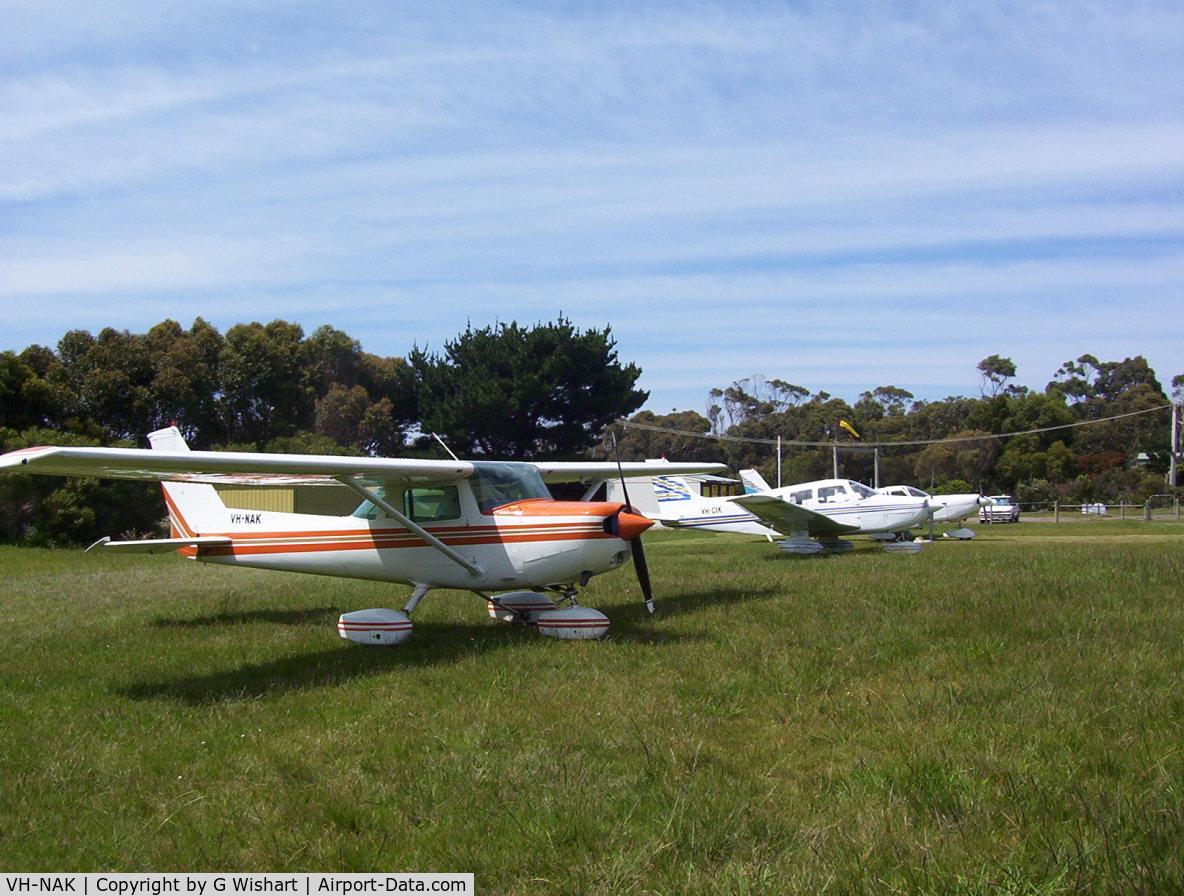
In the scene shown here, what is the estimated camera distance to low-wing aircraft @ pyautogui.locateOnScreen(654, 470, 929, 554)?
21591 millimetres

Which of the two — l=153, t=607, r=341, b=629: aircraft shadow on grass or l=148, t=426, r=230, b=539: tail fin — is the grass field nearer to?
l=153, t=607, r=341, b=629: aircraft shadow on grass

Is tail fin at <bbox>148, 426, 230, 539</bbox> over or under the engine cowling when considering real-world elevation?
over

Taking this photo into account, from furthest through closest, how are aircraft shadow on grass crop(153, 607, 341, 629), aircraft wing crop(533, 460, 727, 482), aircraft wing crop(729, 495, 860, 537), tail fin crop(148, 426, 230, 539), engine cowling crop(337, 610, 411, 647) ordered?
aircraft wing crop(729, 495, 860, 537)
aircraft wing crop(533, 460, 727, 482)
tail fin crop(148, 426, 230, 539)
aircraft shadow on grass crop(153, 607, 341, 629)
engine cowling crop(337, 610, 411, 647)

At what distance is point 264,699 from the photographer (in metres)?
7.14

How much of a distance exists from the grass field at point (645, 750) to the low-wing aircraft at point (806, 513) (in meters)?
10.9

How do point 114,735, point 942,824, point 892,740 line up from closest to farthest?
1. point 942,824
2. point 892,740
3. point 114,735

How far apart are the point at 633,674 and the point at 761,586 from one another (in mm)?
6524

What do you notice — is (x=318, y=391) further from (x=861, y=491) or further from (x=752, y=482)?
(x=861, y=491)

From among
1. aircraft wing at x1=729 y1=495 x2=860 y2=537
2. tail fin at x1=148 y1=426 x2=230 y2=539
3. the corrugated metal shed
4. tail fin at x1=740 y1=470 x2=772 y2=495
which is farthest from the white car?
tail fin at x1=148 y1=426 x2=230 y2=539

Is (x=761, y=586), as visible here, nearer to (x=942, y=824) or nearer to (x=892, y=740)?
(x=892, y=740)

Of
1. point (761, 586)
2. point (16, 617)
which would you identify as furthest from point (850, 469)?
point (16, 617)

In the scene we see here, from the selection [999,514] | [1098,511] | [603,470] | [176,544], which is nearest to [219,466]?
[176,544]

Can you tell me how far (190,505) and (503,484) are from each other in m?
4.46

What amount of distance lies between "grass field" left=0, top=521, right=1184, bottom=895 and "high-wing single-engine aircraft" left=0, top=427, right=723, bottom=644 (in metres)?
0.46
